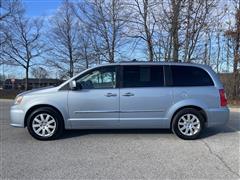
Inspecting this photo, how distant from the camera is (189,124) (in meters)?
8.05

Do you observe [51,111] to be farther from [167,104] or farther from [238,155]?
[238,155]

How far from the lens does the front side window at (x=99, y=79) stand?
804 cm

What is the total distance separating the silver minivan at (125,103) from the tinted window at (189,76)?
0.02 meters

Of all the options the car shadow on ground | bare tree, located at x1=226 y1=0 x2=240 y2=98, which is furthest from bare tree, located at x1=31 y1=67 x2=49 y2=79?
the car shadow on ground

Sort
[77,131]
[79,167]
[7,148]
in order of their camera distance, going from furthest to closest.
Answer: [77,131] → [7,148] → [79,167]

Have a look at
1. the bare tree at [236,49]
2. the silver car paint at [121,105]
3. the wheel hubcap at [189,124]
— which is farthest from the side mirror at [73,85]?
the bare tree at [236,49]

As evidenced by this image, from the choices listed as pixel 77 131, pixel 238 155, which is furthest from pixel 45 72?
pixel 238 155

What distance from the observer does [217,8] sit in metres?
23.2

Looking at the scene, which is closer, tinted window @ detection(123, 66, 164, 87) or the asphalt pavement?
the asphalt pavement

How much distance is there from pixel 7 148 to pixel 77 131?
2092 millimetres

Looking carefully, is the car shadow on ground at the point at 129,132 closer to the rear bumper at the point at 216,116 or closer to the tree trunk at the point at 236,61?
the rear bumper at the point at 216,116

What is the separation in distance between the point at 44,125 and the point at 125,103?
188cm

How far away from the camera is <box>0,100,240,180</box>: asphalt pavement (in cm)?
547

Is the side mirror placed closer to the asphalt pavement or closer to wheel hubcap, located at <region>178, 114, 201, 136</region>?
the asphalt pavement
